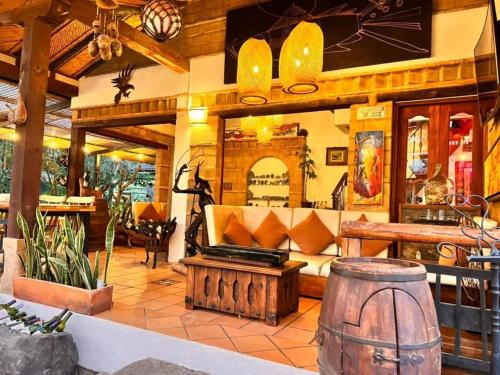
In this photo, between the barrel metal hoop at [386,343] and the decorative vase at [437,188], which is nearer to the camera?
the barrel metal hoop at [386,343]

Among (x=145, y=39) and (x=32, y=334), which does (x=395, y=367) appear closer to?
(x=32, y=334)

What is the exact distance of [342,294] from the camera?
1.09m

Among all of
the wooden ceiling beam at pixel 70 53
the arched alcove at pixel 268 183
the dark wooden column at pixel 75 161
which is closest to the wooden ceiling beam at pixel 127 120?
the dark wooden column at pixel 75 161

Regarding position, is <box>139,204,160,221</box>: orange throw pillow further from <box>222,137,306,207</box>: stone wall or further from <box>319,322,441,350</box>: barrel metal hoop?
<box>319,322,441,350</box>: barrel metal hoop

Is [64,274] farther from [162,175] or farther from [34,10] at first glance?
[162,175]

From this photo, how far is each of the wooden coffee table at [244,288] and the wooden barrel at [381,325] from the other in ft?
5.04

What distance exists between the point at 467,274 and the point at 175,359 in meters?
1.69

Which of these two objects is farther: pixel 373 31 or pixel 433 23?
pixel 373 31

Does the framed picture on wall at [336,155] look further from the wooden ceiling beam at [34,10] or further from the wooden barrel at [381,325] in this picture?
the wooden barrel at [381,325]

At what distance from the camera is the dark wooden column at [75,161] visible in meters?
6.50

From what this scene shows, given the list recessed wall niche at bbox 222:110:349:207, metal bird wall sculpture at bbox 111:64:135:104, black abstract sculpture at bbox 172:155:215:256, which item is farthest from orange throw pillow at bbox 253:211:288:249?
recessed wall niche at bbox 222:110:349:207

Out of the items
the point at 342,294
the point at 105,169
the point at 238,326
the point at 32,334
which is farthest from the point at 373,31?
the point at 105,169

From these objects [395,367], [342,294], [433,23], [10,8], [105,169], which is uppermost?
[433,23]

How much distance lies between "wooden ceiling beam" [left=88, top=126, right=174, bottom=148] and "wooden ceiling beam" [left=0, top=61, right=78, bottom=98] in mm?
755
